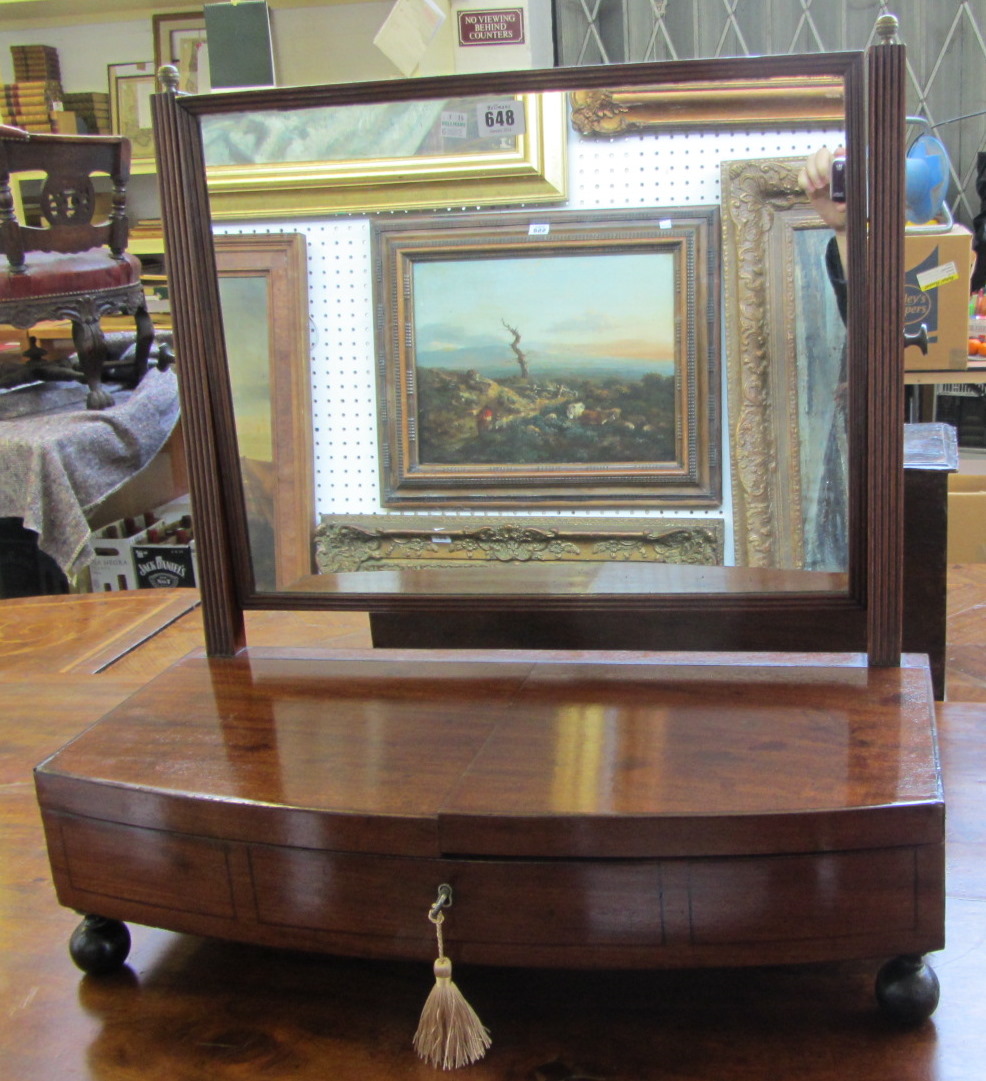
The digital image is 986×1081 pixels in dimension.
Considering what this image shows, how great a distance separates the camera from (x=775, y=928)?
50 centimetres

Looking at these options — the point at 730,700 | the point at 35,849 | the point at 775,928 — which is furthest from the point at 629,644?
the point at 35,849

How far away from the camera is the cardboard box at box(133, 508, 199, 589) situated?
4.40 ft

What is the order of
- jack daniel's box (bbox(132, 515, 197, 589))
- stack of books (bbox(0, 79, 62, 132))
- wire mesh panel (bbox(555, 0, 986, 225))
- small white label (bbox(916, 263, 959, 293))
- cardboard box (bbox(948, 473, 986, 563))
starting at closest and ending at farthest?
cardboard box (bbox(948, 473, 986, 563)), jack daniel's box (bbox(132, 515, 197, 589)), small white label (bbox(916, 263, 959, 293)), wire mesh panel (bbox(555, 0, 986, 225)), stack of books (bbox(0, 79, 62, 132))

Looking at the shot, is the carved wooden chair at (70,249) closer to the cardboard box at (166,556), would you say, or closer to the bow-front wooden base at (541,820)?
the cardboard box at (166,556)

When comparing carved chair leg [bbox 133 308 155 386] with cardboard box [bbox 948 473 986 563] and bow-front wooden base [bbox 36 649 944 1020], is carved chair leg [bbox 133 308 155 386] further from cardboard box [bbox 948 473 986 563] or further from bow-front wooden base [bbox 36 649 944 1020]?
bow-front wooden base [bbox 36 649 944 1020]

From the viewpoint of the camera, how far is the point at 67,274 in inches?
85.9

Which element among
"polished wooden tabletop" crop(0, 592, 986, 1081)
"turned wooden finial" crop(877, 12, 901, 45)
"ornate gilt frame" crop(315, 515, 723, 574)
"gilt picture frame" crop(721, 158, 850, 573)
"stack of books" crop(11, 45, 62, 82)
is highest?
"stack of books" crop(11, 45, 62, 82)

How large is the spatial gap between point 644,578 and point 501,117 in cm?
30

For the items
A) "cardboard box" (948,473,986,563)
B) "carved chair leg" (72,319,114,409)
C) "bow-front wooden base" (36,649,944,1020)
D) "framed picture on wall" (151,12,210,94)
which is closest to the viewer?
"bow-front wooden base" (36,649,944,1020)

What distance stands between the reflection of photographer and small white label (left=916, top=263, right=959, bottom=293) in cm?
97

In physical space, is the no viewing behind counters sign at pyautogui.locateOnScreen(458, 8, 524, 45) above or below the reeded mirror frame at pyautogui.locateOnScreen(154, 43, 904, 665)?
above

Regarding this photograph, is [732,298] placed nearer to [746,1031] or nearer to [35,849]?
[746,1031]

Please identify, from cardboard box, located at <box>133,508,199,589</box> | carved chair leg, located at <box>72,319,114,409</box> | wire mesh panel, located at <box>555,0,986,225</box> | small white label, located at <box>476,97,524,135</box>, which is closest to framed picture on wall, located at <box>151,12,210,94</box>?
wire mesh panel, located at <box>555,0,986,225</box>

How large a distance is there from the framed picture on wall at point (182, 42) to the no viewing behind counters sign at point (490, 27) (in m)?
1.11
